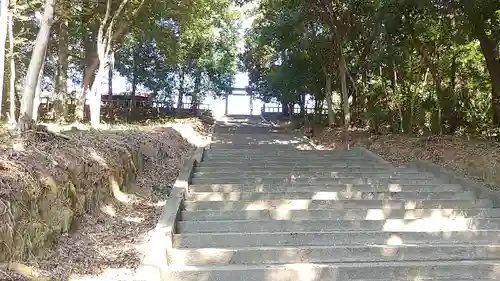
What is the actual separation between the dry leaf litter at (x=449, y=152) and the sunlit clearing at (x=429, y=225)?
161 centimetres

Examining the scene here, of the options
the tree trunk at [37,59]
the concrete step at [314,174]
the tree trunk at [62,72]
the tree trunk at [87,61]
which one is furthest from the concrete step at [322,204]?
the tree trunk at [62,72]

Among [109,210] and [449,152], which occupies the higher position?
[449,152]

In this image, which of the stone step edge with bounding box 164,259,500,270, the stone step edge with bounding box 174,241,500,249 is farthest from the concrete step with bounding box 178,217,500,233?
the stone step edge with bounding box 164,259,500,270

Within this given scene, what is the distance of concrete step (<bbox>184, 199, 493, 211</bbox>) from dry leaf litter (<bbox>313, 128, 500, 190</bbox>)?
3.53 feet

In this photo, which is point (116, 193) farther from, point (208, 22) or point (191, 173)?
point (208, 22)

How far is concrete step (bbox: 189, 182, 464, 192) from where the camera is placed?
7.12 meters

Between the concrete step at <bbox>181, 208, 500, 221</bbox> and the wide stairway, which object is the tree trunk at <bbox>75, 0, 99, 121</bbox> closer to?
the wide stairway

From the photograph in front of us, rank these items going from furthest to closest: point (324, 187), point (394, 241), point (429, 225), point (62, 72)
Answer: point (62, 72) < point (324, 187) < point (429, 225) < point (394, 241)

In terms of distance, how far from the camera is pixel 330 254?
510cm

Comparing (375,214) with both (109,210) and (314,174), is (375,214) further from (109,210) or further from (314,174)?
(109,210)

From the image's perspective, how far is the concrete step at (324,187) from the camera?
712 cm

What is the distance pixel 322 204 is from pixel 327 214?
33 centimetres

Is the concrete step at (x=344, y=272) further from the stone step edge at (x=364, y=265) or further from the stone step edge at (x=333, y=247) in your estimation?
the stone step edge at (x=333, y=247)

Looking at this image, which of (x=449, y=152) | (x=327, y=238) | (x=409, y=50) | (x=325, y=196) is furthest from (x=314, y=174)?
(x=409, y=50)
